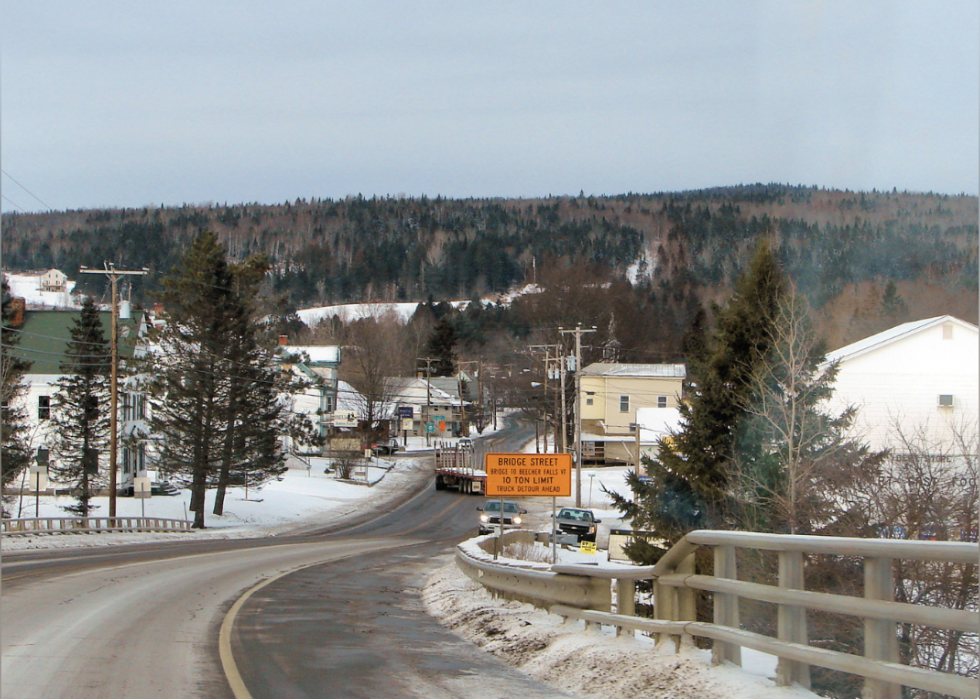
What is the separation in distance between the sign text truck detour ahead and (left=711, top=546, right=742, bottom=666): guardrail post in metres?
11.1

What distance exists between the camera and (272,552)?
2802 cm

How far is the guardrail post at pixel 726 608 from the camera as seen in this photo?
6590 millimetres

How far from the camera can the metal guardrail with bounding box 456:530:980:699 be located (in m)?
4.52

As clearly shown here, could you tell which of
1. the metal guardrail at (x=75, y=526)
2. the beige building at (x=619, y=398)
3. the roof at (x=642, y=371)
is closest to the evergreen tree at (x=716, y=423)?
the metal guardrail at (x=75, y=526)

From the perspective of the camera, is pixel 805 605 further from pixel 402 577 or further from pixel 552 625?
pixel 402 577

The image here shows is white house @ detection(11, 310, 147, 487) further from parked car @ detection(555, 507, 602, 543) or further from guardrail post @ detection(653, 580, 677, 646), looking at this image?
guardrail post @ detection(653, 580, 677, 646)

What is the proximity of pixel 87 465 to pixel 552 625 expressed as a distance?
37.8 m

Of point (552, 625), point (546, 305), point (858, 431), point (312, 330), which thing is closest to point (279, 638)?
point (552, 625)

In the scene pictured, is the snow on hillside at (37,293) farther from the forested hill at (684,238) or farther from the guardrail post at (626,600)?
the guardrail post at (626,600)

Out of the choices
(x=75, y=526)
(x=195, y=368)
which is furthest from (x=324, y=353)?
(x=75, y=526)

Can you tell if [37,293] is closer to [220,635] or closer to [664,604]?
[220,635]

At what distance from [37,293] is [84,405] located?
127ft

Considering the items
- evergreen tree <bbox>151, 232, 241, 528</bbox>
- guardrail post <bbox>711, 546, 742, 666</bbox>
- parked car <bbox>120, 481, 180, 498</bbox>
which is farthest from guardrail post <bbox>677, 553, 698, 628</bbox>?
parked car <bbox>120, 481, 180, 498</bbox>

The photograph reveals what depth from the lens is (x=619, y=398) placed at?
6994 cm
